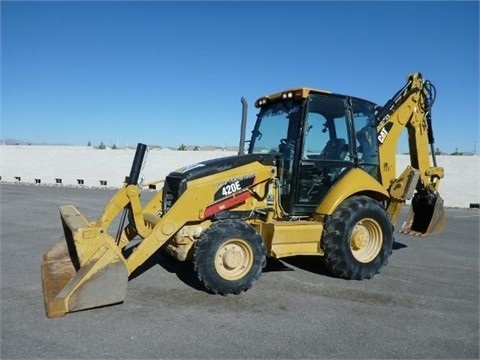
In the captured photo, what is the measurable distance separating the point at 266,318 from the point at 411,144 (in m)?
4.36

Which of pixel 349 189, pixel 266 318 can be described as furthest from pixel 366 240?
pixel 266 318

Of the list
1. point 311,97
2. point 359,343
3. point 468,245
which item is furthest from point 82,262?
point 468,245

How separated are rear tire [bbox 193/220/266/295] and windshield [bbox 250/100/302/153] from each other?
1664 mm

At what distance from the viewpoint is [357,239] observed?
5.92 m

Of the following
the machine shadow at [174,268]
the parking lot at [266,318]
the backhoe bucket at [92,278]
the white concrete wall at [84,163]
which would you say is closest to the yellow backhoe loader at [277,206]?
the backhoe bucket at [92,278]

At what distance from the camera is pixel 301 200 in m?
5.97

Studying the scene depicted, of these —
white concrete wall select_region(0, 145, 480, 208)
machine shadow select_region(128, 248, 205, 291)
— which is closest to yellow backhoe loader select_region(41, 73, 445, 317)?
machine shadow select_region(128, 248, 205, 291)

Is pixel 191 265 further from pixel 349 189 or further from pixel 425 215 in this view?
pixel 425 215

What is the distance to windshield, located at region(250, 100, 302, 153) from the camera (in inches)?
238

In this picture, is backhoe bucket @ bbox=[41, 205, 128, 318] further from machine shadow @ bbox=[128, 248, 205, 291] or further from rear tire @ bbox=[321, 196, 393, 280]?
rear tire @ bbox=[321, 196, 393, 280]

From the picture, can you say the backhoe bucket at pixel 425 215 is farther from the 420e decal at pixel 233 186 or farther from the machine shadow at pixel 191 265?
the 420e decal at pixel 233 186

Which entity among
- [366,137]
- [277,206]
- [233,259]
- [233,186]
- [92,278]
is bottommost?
[92,278]

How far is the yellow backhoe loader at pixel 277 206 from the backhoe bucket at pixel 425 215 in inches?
0.7

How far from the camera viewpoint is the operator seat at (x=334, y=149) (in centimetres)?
612
